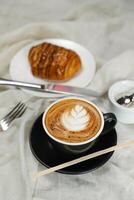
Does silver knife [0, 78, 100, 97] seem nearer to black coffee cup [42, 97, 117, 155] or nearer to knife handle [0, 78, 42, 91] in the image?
knife handle [0, 78, 42, 91]

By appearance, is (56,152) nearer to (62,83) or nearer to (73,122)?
(73,122)

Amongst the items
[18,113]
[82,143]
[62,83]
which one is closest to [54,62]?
[62,83]

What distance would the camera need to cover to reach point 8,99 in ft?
2.43

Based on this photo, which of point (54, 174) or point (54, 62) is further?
point (54, 62)

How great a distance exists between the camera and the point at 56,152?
2.02 feet

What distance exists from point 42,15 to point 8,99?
377 millimetres

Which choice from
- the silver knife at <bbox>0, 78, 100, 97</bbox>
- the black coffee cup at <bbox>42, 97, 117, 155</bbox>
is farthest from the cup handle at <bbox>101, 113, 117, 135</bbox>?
the silver knife at <bbox>0, 78, 100, 97</bbox>

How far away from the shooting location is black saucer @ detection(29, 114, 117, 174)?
1.92ft

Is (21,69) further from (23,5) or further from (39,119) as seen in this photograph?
(23,5)

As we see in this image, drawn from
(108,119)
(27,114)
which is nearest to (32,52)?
(27,114)

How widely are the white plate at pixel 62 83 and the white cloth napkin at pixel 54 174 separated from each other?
0.08 feet

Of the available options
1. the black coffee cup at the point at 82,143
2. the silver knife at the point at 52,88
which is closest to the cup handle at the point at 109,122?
the black coffee cup at the point at 82,143

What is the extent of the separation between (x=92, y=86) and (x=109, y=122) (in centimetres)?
16

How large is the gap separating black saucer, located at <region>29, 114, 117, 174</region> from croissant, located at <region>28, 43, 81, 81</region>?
0.15 m
